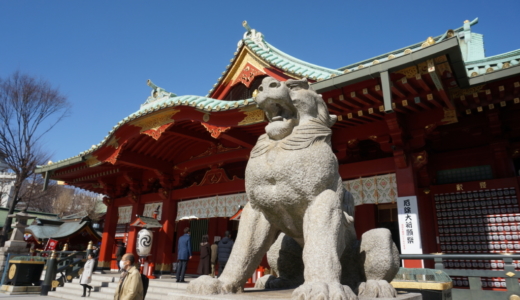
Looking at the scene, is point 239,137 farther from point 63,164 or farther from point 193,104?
point 63,164

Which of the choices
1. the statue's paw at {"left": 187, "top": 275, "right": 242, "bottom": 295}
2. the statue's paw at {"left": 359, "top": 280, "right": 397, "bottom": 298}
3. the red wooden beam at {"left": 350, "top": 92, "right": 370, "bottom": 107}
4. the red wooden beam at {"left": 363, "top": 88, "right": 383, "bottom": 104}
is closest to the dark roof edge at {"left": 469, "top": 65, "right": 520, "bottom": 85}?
the red wooden beam at {"left": 363, "top": 88, "right": 383, "bottom": 104}

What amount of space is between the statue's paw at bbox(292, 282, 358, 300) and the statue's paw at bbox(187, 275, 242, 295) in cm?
56

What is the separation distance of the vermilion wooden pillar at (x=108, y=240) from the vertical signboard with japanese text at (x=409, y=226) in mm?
10120

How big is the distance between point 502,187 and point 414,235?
1917mm

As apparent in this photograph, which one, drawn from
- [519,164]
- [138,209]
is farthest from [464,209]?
[138,209]

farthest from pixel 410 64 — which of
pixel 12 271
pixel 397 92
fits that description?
pixel 12 271

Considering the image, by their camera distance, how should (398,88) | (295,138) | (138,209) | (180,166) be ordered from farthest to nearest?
(138,209)
(180,166)
(398,88)
(295,138)

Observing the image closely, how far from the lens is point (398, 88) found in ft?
17.3

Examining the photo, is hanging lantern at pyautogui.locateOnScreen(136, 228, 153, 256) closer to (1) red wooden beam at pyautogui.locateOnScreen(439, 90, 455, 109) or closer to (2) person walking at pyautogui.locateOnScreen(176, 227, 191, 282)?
(2) person walking at pyautogui.locateOnScreen(176, 227, 191, 282)

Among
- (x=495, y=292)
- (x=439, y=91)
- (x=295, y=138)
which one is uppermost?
(x=439, y=91)

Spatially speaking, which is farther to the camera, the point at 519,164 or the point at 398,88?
the point at 519,164

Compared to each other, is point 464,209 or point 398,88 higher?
point 398,88

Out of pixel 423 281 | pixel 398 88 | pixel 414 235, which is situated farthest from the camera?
pixel 414 235

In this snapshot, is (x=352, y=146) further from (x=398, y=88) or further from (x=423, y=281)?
(x=423, y=281)
